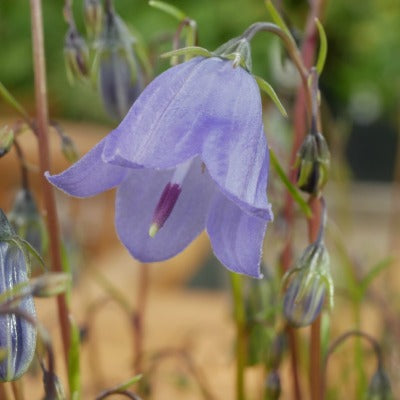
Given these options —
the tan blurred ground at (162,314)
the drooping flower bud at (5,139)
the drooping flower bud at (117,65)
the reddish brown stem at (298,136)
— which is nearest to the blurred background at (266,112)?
the tan blurred ground at (162,314)

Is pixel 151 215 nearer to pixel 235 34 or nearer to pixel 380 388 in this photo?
pixel 380 388

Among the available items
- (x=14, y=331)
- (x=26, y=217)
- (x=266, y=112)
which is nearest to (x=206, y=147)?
(x=14, y=331)

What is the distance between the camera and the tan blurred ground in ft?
3.91

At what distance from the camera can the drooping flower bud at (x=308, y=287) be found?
1.86 feet

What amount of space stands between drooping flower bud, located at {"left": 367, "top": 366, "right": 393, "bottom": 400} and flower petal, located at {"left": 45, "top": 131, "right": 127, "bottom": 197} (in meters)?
0.32

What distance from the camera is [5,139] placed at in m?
0.54

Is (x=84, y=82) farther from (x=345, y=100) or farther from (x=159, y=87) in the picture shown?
(x=345, y=100)

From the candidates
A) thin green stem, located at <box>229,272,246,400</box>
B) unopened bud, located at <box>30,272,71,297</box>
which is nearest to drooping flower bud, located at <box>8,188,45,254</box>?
thin green stem, located at <box>229,272,246,400</box>

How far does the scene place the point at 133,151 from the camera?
450 mm

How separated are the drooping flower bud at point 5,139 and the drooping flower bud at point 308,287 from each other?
0.63ft

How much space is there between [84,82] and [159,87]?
232 millimetres

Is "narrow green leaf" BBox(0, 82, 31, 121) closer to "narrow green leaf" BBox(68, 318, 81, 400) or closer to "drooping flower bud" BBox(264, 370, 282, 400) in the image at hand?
"narrow green leaf" BBox(68, 318, 81, 400)

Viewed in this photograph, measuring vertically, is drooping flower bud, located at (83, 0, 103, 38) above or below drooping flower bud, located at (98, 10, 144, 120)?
above

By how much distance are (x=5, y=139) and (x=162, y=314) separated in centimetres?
116
